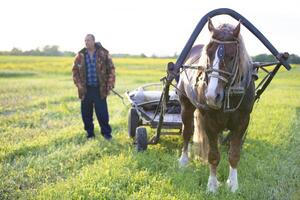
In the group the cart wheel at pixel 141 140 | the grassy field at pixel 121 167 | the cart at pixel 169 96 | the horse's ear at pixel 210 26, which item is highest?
the horse's ear at pixel 210 26

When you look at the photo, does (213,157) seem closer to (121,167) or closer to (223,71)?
(121,167)

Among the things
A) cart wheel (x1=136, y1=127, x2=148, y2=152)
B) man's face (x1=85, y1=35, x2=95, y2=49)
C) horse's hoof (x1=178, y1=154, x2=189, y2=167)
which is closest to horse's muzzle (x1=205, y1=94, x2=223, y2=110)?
horse's hoof (x1=178, y1=154, x2=189, y2=167)

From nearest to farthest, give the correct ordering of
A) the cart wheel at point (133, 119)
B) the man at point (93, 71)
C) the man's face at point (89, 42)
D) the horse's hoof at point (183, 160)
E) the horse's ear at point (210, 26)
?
the horse's ear at point (210, 26) → the horse's hoof at point (183, 160) → the cart wheel at point (133, 119) → the man's face at point (89, 42) → the man at point (93, 71)

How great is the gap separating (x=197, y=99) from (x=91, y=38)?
362cm

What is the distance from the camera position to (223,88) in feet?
15.7

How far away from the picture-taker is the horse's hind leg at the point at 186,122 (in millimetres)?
7039

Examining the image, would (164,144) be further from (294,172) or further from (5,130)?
(5,130)

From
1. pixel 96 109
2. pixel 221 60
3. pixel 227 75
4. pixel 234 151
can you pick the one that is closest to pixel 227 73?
pixel 227 75

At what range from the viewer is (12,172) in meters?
6.56

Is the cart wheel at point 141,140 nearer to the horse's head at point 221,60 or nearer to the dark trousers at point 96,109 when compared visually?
the dark trousers at point 96,109

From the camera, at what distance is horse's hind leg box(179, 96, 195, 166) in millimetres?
7039

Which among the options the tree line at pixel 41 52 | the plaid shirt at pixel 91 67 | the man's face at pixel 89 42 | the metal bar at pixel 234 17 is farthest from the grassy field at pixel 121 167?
the tree line at pixel 41 52

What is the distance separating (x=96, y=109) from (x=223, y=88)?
15.4ft

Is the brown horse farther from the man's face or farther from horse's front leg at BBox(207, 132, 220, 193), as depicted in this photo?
the man's face
